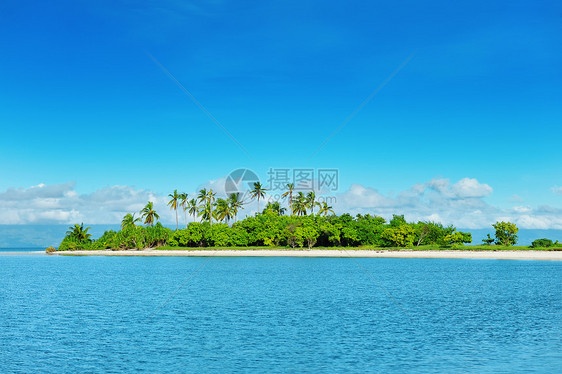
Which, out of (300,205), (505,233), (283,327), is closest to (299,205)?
(300,205)

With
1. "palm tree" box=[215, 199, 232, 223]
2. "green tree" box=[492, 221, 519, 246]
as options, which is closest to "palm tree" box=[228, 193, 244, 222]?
"palm tree" box=[215, 199, 232, 223]

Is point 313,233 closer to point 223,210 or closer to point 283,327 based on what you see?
point 223,210

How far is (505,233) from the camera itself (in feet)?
409

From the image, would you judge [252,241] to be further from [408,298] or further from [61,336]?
[61,336]

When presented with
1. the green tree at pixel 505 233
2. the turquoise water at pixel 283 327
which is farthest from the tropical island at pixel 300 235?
the turquoise water at pixel 283 327

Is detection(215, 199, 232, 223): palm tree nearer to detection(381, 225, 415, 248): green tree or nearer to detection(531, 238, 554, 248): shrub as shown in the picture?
detection(381, 225, 415, 248): green tree

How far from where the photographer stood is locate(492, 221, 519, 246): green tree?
122688 mm

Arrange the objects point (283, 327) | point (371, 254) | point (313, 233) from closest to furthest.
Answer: point (283, 327) < point (371, 254) < point (313, 233)

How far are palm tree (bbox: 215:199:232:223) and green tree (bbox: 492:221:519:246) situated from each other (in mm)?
79361

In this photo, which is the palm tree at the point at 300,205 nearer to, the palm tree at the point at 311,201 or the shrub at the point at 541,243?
the palm tree at the point at 311,201

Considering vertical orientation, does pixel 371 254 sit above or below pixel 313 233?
below

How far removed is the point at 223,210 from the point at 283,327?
120 metres

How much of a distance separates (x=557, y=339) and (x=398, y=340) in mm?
9679

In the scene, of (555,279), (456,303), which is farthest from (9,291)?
(555,279)
